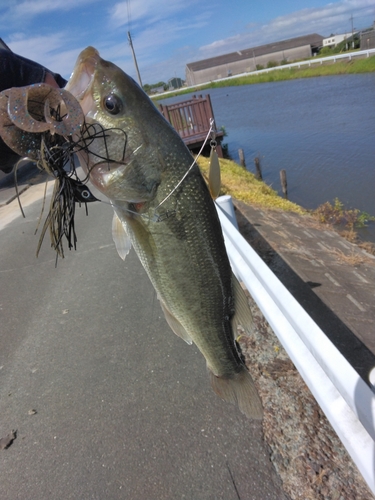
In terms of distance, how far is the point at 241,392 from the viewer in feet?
7.74

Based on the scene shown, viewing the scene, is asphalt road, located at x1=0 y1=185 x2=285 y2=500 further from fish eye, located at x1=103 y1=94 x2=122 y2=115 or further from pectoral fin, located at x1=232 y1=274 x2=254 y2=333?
fish eye, located at x1=103 y1=94 x2=122 y2=115

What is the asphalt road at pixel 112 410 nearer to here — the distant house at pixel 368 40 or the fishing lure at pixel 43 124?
the fishing lure at pixel 43 124

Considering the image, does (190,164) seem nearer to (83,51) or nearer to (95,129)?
(95,129)

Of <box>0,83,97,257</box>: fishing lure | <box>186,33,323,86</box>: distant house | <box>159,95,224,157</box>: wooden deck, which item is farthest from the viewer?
<box>186,33,323,86</box>: distant house

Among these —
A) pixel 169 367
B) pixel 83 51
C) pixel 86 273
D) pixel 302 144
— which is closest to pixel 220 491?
pixel 169 367

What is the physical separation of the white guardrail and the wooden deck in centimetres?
1385

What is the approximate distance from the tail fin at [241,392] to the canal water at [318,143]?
860 cm

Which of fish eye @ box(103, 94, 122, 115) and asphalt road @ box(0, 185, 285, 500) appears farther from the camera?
asphalt road @ box(0, 185, 285, 500)

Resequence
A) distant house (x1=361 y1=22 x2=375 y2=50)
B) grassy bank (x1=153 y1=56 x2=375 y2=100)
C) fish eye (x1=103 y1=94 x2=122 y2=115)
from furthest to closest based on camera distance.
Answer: distant house (x1=361 y1=22 x2=375 y2=50), grassy bank (x1=153 y1=56 x2=375 y2=100), fish eye (x1=103 y1=94 x2=122 y2=115)

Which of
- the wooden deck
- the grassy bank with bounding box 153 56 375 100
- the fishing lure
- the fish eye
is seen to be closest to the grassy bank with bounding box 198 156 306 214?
the wooden deck

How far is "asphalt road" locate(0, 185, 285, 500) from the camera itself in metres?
2.75

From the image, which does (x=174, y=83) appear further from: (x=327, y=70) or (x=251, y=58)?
(x=327, y=70)

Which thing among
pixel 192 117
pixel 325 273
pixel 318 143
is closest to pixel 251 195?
pixel 325 273

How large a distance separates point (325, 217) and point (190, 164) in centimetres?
984
